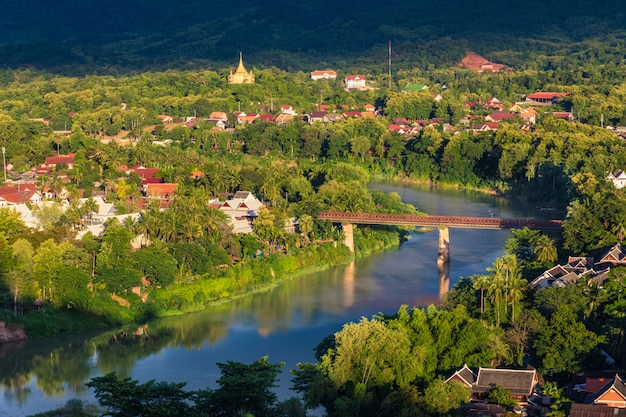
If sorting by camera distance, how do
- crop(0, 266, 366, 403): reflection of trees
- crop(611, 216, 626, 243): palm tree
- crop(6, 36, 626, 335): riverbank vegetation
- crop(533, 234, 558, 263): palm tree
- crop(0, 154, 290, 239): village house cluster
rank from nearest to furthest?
1. crop(0, 266, 366, 403): reflection of trees
2. crop(6, 36, 626, 335): riverbank vegetation
3. crop(533, 234, 558, 263): palm tree
4. crop(611, 216, 626, 243): palm tree
5. crop(0, 154, 290, 239): village house cluster

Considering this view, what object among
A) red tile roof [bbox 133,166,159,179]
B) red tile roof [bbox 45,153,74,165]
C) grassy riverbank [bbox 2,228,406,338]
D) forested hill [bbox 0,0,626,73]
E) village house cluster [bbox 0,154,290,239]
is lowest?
grassy riverbank [bbox 2,228,406,338]

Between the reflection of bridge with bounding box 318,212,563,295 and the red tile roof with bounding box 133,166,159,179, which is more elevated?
the red tile roof with bounding box 133,166,159,179

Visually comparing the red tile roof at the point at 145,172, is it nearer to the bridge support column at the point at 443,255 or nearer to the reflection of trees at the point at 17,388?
the bridge support column at the point at 443,255

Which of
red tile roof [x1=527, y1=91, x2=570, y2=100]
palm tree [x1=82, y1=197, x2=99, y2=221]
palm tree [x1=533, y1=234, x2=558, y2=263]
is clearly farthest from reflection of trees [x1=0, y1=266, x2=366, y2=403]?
red tile roof [x1=527, y1=91, x2=570, y2=100]

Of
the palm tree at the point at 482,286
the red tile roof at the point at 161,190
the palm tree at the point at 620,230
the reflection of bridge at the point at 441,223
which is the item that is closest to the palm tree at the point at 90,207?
the red tile roof at the point at 161,190

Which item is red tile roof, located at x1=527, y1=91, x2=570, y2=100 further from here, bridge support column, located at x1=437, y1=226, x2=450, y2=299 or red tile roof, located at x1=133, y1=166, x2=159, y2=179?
bridge support column, located at x1=437, y1=226, x2=450, y2=299

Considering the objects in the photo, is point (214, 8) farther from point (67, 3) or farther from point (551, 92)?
point (551, 92)

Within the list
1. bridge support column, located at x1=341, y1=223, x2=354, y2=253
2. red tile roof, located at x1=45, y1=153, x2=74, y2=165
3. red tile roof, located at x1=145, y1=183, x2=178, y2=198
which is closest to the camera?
bridge support column, located at x1=341, y1=223, x2=354, y2=253
